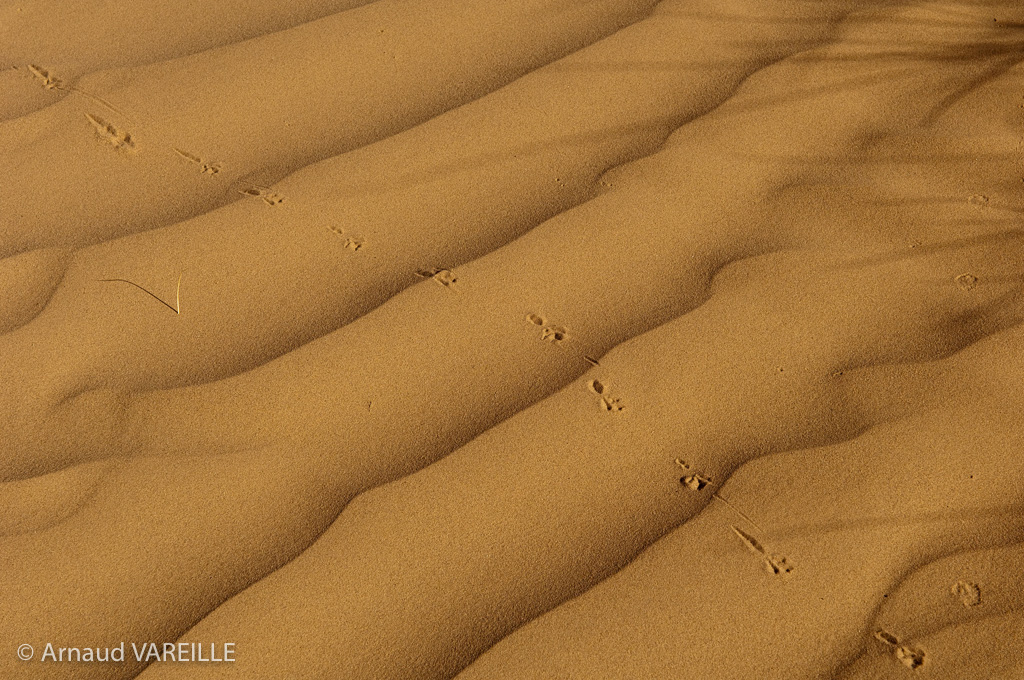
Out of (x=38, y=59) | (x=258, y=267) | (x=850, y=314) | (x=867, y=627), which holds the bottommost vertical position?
(x=867, y=627)

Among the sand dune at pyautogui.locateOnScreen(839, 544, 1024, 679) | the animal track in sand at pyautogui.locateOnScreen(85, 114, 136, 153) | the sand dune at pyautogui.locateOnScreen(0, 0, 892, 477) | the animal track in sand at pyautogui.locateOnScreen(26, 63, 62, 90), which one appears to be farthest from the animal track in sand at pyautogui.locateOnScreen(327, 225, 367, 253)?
the sand dune at pyautogui.locateOnScreen(839, 544, 1024, 679)

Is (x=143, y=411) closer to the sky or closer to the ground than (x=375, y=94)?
closer to the ground

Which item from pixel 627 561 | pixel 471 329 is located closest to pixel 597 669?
pixel 627 561

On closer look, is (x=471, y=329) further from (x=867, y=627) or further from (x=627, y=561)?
(x=867, y=627)

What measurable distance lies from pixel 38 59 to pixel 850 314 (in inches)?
68.0

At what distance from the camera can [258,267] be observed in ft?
5.51

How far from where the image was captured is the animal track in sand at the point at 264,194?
1788 millimetres

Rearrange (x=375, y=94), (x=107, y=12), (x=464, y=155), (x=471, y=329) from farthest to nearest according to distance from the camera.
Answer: (x=107, y=12), (x=375, y=94), (x=464, y=155), (x=471, y=329)

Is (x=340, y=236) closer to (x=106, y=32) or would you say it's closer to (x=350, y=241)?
(x=350, y=241)

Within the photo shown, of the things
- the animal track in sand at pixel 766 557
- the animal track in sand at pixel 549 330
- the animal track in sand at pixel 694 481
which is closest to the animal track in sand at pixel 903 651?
the animal track in sand at pixel 766 557

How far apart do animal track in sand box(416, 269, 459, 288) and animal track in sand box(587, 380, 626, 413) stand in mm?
309

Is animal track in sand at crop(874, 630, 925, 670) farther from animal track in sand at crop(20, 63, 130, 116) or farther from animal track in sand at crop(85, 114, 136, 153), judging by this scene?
animal track in sand at crop(20, 63, 130, 116)

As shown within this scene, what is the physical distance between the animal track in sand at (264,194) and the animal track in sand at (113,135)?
27 cm

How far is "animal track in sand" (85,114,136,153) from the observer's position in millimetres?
1916
